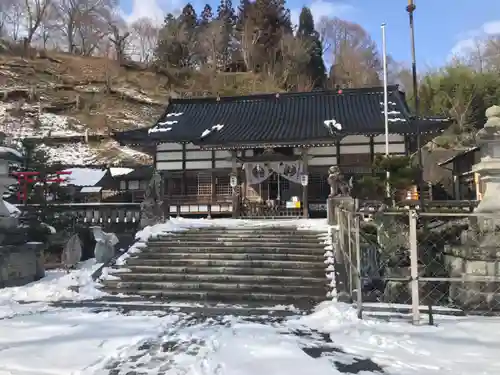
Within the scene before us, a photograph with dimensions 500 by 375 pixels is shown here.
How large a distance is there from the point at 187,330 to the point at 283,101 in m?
22.3

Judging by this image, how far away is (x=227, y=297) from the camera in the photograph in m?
8.97

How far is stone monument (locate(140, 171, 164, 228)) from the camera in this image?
14090 mm

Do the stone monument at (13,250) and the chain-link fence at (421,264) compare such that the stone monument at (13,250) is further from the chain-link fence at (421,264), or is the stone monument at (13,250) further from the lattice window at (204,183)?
the lattice window at (204,183)

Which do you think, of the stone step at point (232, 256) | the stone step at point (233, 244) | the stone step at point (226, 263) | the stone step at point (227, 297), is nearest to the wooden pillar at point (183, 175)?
the stone step at point (233, 244)

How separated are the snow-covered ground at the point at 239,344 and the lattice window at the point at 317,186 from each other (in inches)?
574

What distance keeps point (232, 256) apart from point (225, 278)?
1.25 metres

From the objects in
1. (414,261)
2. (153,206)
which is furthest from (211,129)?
(414,261)

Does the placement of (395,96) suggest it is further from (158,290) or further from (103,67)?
(103,67)

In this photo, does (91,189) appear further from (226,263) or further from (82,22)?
(82,22)

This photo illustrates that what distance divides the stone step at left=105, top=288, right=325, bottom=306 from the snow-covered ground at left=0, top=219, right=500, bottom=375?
1.10 m

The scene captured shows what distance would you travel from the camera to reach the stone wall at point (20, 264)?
388 inches

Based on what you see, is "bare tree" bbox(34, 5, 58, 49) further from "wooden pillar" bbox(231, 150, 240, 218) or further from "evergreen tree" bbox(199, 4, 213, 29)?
"wooden pillar" bbox(231, 150, 240, 218)

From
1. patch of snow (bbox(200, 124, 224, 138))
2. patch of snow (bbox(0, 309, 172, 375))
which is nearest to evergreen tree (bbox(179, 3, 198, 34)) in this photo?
patch of snow (bbox(200, 124, 224, 138))

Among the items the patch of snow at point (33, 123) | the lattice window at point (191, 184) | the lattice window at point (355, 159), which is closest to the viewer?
the lattice window at point (355, 159)
